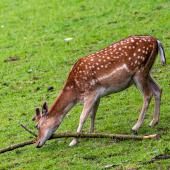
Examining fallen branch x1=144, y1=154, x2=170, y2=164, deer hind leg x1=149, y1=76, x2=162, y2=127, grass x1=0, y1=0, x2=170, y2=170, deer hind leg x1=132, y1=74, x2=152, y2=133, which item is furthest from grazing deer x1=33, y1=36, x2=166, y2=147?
fallen branch x1=144, y1=154, x2=170, y2=164

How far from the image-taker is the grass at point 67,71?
28.1 feet

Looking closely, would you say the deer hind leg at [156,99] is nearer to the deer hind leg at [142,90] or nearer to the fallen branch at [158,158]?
the deer hind leg at [142,90]

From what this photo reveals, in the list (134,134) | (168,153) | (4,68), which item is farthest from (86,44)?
(168,153)

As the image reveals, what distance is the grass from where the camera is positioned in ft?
28.1

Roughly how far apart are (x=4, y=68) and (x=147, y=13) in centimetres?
398

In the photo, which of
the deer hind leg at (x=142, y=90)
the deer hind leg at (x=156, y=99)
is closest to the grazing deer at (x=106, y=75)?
the deer hind leg at (x=142, y=90)

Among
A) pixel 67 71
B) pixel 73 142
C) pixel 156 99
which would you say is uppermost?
pixel 156 99

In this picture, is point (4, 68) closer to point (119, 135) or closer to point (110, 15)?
point (110, 15)

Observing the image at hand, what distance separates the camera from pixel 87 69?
930 centimetres

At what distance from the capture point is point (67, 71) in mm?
13430

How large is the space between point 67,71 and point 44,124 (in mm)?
4436

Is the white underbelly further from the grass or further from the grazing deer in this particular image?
the grass

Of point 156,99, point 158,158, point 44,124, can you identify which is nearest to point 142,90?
point 156,99

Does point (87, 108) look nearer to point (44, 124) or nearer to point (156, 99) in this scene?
point (44, 124)
